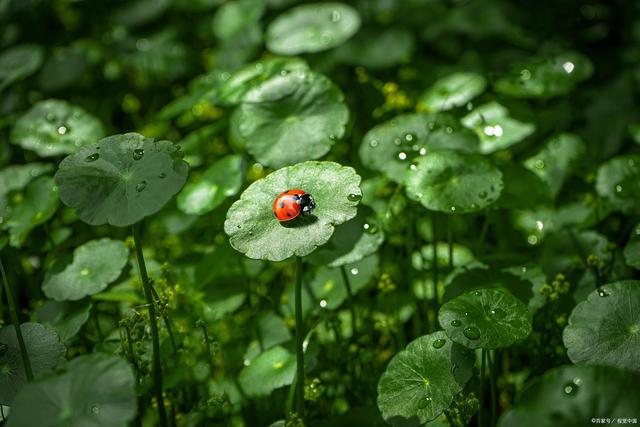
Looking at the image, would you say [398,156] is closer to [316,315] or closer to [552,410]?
[316,315]

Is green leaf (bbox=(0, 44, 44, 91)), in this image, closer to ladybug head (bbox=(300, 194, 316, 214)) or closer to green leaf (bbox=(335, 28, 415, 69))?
green leaf (bbox=(335, 28, 415, 69))

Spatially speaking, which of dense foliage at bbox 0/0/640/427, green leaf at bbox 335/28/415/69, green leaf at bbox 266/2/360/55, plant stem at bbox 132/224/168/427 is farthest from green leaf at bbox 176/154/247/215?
green leaf at bbox 335/28/415/69

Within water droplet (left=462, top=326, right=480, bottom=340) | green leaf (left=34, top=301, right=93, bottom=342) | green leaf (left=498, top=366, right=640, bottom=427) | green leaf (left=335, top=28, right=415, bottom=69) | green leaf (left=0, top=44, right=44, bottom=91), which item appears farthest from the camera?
green leaf (left=335, top=28, right=415, bottom=69)

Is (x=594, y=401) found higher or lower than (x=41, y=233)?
higher

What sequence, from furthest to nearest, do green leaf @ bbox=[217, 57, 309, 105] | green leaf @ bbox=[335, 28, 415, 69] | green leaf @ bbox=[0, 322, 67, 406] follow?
1. green leaf @ bbox=[335, 28, 415, 69]
2. green leaf @ bbox=[217, 57, 309, 105]
3. green leaf @ bbox=[0, 322, 67, 406]

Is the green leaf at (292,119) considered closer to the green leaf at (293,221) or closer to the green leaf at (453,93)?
the green leaf at (293,221)

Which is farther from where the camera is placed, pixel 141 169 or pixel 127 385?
pixel 141 169

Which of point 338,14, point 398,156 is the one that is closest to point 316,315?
point 398,156
